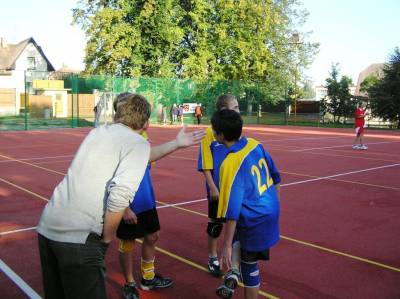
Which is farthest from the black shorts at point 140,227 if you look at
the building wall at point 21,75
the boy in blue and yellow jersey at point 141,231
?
the building wall at point 21,75

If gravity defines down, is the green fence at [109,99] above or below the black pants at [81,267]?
above

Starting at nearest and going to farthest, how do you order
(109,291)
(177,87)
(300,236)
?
(109,291) → (300,236) → (177,87)

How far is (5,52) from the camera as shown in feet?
190

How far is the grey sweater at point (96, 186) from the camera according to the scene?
7.80ft

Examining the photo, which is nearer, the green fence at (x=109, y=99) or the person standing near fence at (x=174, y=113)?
the green fence at (x=109, y=99)

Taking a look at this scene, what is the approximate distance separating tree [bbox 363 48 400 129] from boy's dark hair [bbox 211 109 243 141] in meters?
31.8

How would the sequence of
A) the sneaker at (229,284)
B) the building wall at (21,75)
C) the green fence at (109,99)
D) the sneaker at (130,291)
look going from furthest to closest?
the building wall at (21,75)
the green fence at (109,99)
the sneaker at (130,291)
the sneaker at (229,284)

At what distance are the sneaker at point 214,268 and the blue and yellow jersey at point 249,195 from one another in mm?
1338

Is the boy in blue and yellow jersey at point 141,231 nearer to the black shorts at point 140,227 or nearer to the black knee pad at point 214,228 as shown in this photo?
the black shorts at point 140,227

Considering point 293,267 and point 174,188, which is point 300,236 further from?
point 174,188

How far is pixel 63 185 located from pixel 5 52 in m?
61.7

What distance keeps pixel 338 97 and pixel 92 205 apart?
3556cm

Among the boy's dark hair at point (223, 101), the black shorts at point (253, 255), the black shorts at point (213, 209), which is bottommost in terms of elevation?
the black shorts at point (253, 255)

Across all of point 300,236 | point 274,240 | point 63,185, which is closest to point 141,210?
point 274,240
